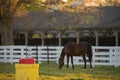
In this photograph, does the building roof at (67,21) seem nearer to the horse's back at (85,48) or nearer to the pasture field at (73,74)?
the horse's back at (85,48)

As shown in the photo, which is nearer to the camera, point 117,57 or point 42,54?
point 117,57

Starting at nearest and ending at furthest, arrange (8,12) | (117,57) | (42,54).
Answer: (117,57), (42,54), (8,12)

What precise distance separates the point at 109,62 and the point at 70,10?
9.28 meters

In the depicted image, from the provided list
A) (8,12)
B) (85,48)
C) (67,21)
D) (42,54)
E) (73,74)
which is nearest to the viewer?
(73,74)

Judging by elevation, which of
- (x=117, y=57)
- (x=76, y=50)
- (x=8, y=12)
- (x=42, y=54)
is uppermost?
(x=8, y=12)

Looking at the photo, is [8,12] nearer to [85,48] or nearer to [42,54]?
[42,54]

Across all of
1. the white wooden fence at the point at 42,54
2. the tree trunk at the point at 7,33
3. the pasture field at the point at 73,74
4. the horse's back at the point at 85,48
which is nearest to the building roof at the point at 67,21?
the tree trunk at the point at 7,33

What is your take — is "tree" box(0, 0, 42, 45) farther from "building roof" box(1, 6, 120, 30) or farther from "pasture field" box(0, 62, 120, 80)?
"pasture field" box(0, 62, 120, 80)

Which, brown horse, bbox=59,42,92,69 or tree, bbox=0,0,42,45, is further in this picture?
tree, bbox=0,0,42,45

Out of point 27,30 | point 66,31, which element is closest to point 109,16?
point 66,31

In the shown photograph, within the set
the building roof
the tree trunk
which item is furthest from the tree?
the building roof

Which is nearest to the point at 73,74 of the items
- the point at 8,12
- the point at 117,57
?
the point at 117,57

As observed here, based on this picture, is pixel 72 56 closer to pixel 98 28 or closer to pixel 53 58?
pixel 53 58

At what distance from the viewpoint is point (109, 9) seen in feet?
159
